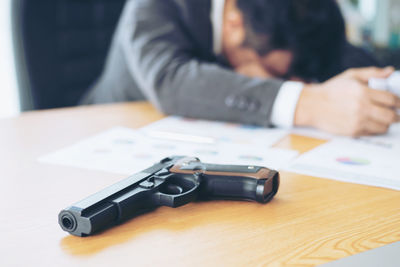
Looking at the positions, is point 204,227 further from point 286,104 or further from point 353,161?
point 286,104

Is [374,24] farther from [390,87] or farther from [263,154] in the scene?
[263,154]

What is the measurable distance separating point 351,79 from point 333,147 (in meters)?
0.19

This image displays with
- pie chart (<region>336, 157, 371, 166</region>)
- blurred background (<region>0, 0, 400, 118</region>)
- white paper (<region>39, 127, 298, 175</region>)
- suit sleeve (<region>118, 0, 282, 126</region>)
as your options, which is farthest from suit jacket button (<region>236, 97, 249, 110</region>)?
blurred background (<region>0, 0, 400, 118</region>)

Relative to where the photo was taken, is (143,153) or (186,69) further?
(186,69)

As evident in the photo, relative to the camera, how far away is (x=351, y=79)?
0.80 meters

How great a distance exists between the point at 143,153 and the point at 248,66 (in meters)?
0.56

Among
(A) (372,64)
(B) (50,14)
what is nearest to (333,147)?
(A) (372,64)

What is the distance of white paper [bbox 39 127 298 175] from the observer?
1.97 feet

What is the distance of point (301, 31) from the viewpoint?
108cm

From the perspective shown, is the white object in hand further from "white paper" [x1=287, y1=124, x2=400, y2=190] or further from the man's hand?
"white paper" [x1=287, y1=124, x2=400, y2=190]

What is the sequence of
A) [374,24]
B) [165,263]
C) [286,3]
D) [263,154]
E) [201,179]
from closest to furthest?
1. [165,263]
2. [201,179]
3. [263,154]
4. [286,3]
5. [374,24]

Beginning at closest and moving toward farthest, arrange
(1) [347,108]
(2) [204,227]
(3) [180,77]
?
1. (2) [204,227]
2. (1) [347,108]
3. (3) [180,77]

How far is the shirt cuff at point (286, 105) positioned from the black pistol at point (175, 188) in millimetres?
300

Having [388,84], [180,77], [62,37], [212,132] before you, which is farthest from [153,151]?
[62,37]
